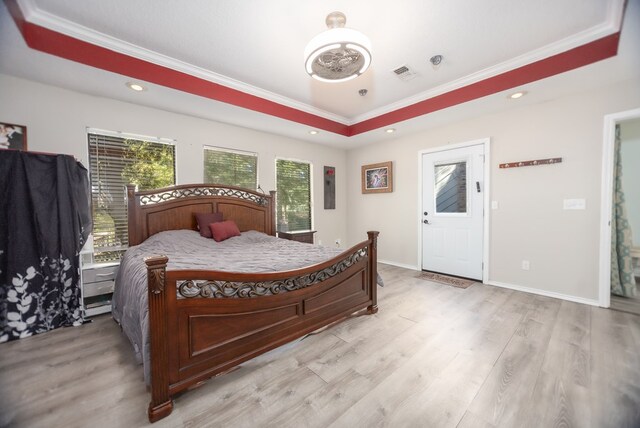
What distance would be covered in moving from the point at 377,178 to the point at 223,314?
3.97m

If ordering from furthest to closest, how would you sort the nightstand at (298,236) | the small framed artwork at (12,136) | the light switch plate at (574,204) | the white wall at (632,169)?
1. the nightstand at (298,236)
2. the white wall at (632,169)
3. the light switch plate at (574,204)
4. the small framed artwork at (12,136)

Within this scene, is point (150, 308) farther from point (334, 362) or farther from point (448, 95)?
point (448, 95)

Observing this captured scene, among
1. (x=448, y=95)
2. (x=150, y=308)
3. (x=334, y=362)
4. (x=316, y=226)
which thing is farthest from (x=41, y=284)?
(x=448, y=95)

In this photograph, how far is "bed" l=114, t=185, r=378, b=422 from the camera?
4.53ft

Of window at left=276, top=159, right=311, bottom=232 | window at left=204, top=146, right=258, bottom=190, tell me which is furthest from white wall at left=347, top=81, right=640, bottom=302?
window at left=204, top=146, right=258, bottom=190

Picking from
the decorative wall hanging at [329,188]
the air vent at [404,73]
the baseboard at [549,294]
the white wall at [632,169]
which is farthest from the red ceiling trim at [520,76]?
the baseboard at [549,294]

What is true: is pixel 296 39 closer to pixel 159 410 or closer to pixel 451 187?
pixel 159 410

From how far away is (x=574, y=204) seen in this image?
289 cm

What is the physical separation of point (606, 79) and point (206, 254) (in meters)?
4.48

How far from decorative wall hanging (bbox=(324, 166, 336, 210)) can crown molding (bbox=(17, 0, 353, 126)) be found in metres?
1.90

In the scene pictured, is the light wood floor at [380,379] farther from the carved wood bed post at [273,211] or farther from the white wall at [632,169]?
the white wall at [632,169]

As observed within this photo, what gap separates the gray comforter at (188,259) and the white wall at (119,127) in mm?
1047

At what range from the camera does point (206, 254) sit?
253 cm

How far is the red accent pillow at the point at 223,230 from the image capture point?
3104mm
